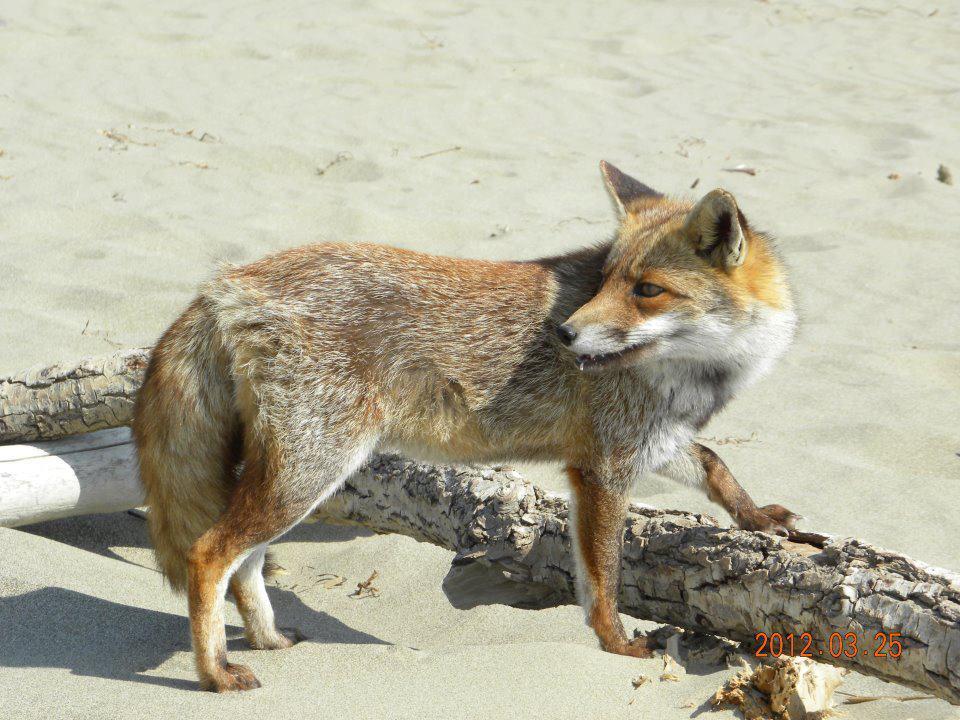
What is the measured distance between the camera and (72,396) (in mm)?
5207

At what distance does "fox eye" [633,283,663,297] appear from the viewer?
436cm

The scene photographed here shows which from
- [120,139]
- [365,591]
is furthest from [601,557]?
[120,139]

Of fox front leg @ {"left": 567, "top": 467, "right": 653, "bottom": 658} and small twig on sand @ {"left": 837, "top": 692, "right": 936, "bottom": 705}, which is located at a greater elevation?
fox front leg @ {"left": 567, "top": 467, "right": 653, "bottom": 658}

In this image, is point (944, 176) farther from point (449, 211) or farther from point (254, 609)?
point (254, 609)

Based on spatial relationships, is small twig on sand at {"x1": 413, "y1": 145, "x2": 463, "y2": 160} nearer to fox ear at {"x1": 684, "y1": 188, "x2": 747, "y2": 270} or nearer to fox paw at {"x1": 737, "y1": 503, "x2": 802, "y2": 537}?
fox ear at {"x1": 684, "y1": 188, "x2": 747, "y2": 270}

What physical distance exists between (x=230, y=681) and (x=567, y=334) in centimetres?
189

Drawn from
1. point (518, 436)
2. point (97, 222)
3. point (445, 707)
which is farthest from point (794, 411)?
point (97, 222)

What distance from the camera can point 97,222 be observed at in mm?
8602

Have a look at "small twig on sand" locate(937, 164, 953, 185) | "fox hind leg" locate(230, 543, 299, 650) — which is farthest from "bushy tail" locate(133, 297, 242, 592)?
"small twig on sand" locate(937, 164, 953, 185)

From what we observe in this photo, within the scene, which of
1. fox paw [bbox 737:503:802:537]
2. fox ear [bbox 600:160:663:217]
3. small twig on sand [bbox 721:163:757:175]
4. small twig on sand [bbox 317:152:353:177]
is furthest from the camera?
small twig on sand [bbox 721:163:757:175]

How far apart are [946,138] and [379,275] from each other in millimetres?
9406

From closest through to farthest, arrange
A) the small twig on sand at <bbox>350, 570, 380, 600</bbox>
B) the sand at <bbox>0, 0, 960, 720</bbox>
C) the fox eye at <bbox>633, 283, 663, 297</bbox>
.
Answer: the sand at <bbox>0, 0, 960, 720</bbox> < the fox eye at <bbox>633, 283, 663, 297</bbox> < the small twig on sand at <bbox>350, 570, 380, 600</bbox>

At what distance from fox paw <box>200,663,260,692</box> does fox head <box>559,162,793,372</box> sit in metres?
1.82

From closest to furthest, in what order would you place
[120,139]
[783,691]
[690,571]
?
[783,691], [690,571], [120,139]
